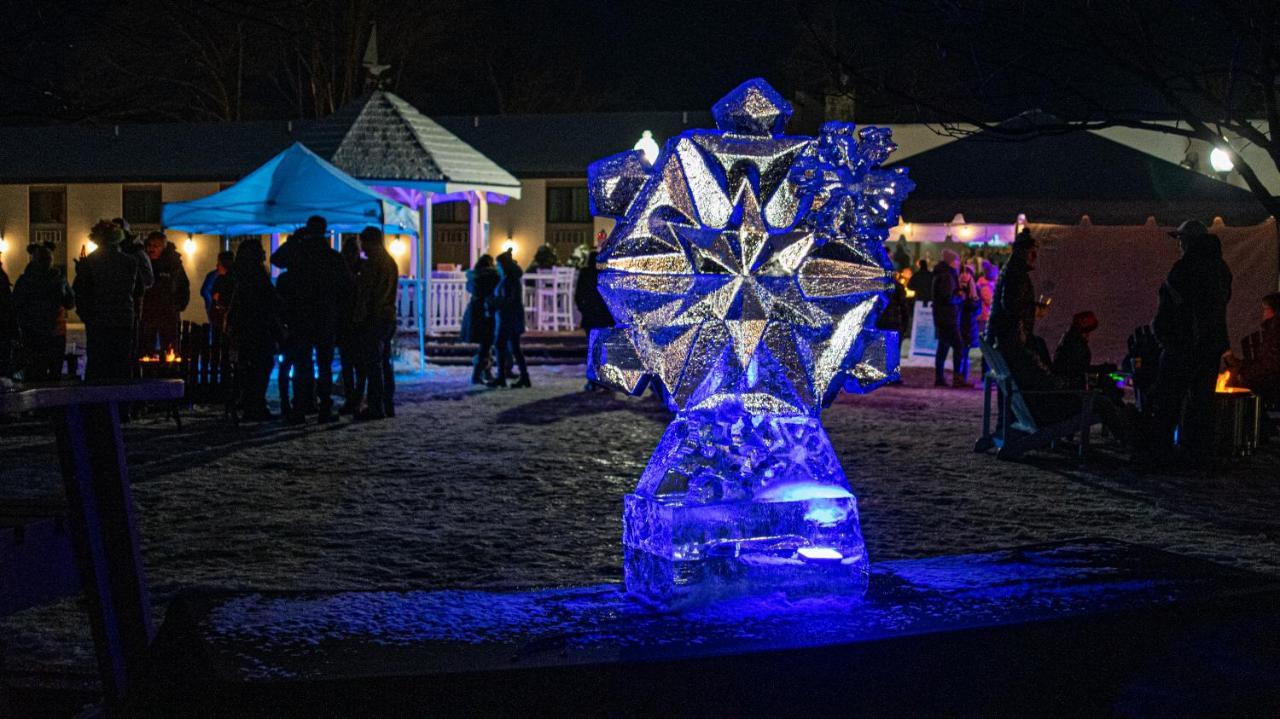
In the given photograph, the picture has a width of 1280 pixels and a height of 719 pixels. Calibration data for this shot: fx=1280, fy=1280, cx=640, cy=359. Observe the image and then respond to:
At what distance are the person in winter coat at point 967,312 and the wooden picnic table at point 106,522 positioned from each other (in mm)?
15682

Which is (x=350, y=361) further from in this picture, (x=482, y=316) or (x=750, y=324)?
(x=750, y=324)

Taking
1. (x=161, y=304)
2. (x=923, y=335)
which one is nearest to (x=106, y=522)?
(x=161, y=304)

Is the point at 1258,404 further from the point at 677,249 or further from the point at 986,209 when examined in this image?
the point at 677,249

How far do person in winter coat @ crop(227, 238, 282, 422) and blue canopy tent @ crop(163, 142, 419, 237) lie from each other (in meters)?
2.91

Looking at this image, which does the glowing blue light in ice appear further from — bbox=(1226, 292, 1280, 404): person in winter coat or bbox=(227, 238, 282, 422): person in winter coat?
bbox=(1226, 292, 1280, 404): person in winter coat

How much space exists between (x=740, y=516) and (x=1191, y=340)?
27.9ft

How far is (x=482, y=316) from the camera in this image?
17.7 meters

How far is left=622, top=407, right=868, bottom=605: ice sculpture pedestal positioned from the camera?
307 centimetres

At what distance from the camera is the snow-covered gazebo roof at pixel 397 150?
21125 millimetres

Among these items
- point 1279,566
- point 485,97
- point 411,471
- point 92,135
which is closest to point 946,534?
point 1279,566

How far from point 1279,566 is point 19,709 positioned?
6.06 metres

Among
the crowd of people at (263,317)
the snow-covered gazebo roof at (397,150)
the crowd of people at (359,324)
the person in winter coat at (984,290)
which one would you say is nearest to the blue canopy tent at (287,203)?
the crowd of people at (359,324)

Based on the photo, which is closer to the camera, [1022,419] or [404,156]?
[1022,419]

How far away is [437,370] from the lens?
2102 cm
